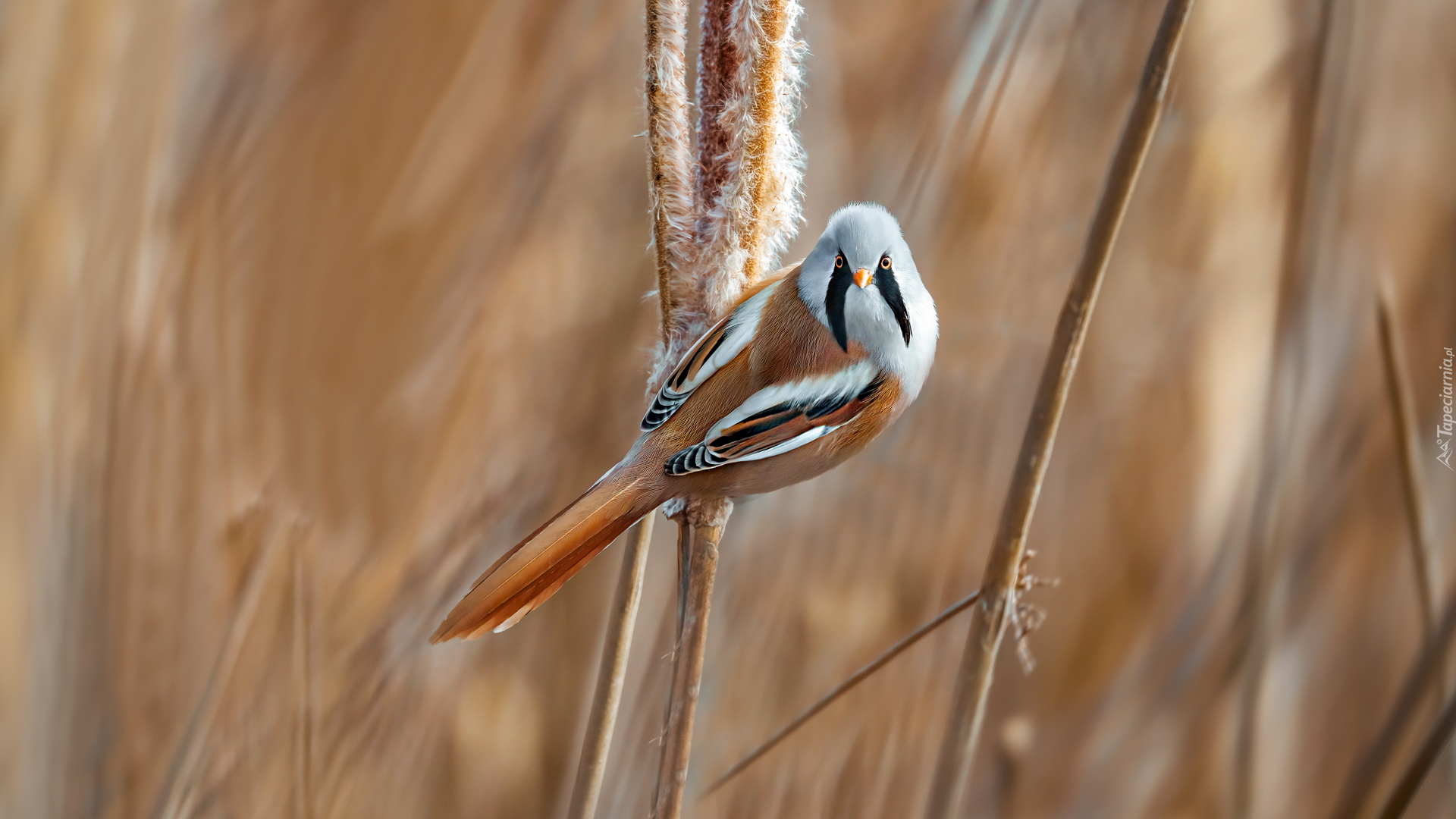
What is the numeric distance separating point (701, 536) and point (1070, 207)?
2.81 feet

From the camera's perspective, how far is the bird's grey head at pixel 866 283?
0.85 metres

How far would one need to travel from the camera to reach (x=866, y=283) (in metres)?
0.85

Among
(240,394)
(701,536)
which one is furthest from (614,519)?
(240,394)

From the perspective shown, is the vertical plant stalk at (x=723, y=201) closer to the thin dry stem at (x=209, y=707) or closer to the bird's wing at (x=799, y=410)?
the bird's wing at (x=799, y=410)

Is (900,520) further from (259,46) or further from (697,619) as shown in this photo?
(259,46)

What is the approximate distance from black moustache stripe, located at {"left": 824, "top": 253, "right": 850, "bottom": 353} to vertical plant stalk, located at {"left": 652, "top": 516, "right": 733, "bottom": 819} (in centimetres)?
27

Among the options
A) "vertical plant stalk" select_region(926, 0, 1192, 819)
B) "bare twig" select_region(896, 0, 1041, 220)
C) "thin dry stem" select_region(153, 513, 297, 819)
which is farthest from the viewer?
"bare twig" select_region(896, 0, 1041, 220)

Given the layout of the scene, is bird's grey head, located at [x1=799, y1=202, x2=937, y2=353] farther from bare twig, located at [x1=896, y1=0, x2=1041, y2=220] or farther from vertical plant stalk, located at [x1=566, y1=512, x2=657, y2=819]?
vertical plant stalk, located at [x1=566, y1=512, x2=657, y2=819]

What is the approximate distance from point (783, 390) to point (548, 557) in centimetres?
30

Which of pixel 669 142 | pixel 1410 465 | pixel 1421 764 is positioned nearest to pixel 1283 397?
pixel 1410 465

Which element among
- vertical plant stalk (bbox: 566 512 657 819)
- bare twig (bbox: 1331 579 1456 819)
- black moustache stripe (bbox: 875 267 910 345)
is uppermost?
black moustache stripe (bbox: 875 267 910 345)

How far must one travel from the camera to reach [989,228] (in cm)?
123

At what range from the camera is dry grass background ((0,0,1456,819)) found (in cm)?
98

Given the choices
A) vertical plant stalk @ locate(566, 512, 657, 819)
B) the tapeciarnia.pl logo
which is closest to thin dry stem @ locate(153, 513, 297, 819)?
vertical plant stalk @ locate(566, 512, 657, 819)
